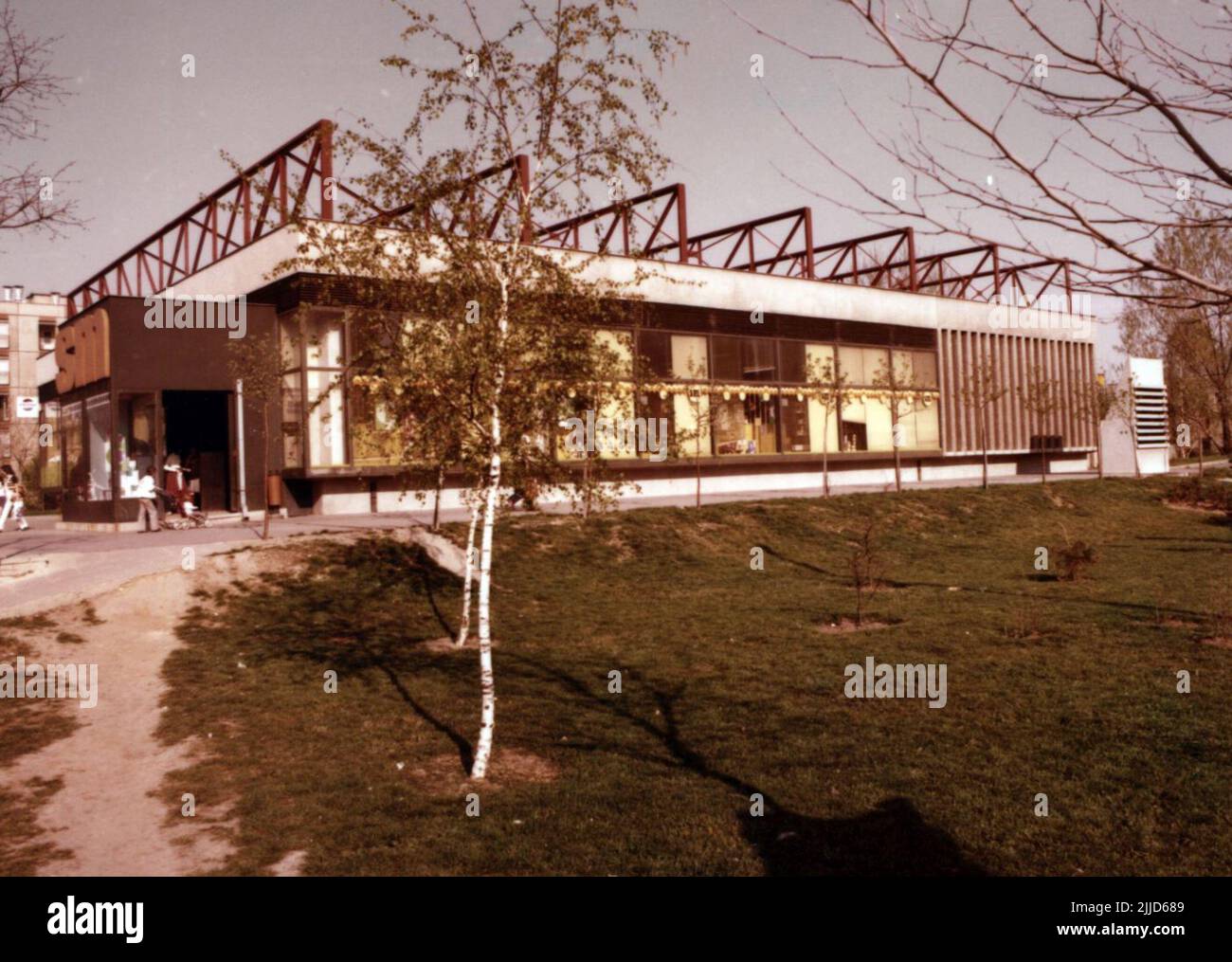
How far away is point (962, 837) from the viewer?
25.2 feet

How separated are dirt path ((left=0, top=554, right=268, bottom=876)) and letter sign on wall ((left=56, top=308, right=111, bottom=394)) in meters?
13.4

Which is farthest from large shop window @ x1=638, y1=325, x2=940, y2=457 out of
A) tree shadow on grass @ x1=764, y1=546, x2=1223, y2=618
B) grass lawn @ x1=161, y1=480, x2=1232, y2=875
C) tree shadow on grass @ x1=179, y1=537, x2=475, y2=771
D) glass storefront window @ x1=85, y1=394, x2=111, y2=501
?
glass storefront window @ x1=85, y1=394, x2=111, y2=501

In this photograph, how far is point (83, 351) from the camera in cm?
2906

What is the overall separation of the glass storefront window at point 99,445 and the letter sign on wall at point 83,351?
76 centimetres

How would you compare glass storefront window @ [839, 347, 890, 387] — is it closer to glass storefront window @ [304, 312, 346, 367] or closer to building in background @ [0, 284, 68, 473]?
glass storefront window @ [304, 312, 346, 367]

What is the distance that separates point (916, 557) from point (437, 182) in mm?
18297

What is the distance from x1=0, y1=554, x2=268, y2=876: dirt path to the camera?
315 inches

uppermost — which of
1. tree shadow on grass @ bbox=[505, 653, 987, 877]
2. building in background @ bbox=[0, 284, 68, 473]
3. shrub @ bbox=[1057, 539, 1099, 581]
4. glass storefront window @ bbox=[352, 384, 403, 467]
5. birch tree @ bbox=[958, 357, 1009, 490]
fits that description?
building in background @ bbox=[0, 284, 68, 473]

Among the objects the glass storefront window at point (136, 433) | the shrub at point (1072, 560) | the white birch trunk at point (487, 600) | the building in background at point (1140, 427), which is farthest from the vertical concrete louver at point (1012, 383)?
the white birch trunk at point (487, 600)

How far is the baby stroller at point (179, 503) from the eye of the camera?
2673cm

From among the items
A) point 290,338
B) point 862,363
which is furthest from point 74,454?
point 862,363

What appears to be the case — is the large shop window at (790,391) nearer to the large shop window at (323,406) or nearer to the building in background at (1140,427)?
the building in background at (1140,427)

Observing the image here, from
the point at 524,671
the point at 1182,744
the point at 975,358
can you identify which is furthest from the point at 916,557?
the point at 975,358
